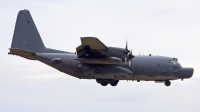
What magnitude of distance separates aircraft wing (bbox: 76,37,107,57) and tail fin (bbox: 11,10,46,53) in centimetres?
412

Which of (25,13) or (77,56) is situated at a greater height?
(25,13)

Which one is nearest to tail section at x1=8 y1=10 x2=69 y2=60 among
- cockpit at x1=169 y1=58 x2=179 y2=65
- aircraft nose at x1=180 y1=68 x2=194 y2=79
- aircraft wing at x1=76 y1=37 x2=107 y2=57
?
aircraft wing at x1=76 y1=37 x2=107 y2=57

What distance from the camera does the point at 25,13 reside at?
4784 cm

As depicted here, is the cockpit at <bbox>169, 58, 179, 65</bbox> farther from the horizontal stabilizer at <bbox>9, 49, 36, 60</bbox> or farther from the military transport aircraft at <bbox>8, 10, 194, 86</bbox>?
the horizontal stabilizer at <bbox>9, 49, 36, 60</bbox>

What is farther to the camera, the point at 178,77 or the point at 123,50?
the point at 178,77

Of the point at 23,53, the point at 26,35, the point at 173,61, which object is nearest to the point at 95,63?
the point at 23,53

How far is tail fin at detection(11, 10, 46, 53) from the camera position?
153 ft

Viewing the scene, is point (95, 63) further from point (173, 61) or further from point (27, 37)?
point (173, 61)

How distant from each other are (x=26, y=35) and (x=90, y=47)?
6.44 meters

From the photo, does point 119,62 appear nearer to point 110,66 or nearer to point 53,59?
point 110,66

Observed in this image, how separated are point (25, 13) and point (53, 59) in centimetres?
503

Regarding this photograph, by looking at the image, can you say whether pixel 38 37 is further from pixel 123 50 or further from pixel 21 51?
pixel 123 50

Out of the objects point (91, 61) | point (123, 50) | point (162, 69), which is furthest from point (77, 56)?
point (162, 69)

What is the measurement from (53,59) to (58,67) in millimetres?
936
